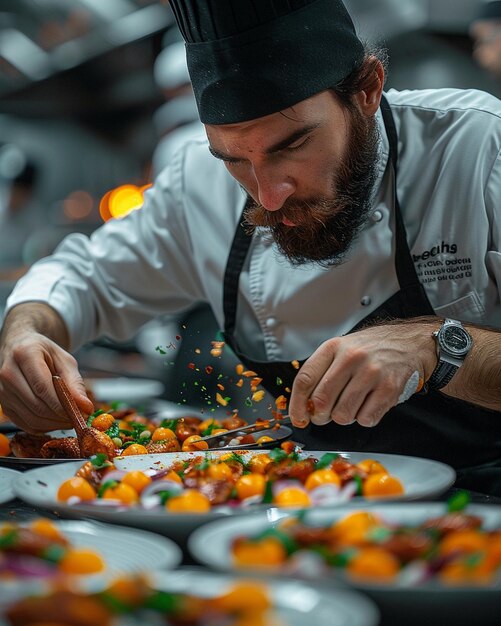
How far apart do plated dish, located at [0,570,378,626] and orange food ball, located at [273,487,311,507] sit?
32cm

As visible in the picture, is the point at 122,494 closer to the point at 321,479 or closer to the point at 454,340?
the point at 321,479

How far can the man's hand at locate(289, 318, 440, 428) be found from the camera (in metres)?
1.36

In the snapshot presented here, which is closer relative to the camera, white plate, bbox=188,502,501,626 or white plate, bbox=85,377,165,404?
white plate, bbox=188,502,501,626

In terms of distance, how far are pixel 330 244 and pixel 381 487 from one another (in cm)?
77

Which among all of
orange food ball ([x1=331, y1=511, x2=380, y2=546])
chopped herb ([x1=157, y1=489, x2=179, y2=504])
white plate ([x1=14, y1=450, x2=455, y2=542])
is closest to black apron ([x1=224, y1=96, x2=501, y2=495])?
white plate ([x1=14, y1=450, x2=455, y2=542])

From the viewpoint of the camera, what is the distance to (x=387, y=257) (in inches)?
73.5

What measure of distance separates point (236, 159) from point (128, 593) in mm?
1102

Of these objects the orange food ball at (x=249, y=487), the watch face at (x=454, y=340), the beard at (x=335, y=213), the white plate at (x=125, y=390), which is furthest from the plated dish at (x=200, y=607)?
the white plate at (x=125, y=390)

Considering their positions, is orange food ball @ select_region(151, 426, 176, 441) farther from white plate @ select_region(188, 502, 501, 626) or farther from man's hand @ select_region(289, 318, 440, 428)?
white plate @ select_region(188, 502, 501, 626)

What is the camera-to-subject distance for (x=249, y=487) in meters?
1.13

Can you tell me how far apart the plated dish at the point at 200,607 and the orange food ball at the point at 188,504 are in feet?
1.01

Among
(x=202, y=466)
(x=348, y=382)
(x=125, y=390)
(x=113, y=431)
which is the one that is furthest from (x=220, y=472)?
(x=125, y=390)

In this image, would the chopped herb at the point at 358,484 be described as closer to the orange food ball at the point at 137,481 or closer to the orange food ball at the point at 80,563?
the orange food ball at the point at 137,481

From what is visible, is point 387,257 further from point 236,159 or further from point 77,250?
point 77,250
